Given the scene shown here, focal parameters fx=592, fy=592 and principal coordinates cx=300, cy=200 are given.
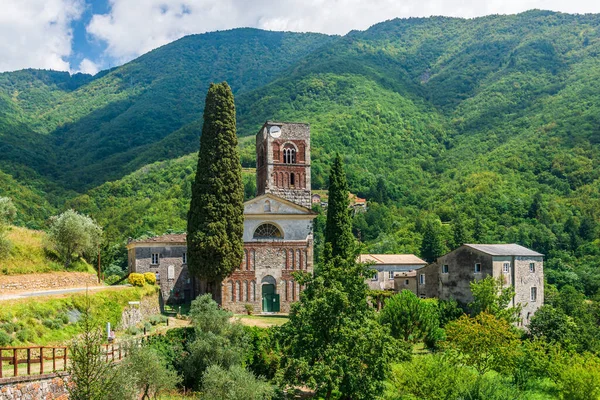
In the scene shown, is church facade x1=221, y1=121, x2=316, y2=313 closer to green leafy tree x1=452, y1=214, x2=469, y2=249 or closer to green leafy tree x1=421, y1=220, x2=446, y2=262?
green leafy tree x1=452, y1=214, x2=469, y2=249

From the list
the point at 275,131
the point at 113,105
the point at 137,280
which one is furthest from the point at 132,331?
the point at 113,105

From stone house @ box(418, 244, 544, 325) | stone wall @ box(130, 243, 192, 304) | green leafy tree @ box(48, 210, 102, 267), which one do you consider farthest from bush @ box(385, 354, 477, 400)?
stone wall @ box(130, 243, 192, 304)

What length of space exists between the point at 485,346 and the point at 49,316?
23.0 meters

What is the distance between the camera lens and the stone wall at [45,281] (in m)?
29.4

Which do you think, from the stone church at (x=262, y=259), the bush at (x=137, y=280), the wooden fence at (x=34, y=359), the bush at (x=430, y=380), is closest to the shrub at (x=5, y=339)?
the wooden fence at (x=34, y=359)

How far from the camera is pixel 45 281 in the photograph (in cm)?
3212

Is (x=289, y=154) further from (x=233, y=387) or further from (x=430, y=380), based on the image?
(x=233, y=387)

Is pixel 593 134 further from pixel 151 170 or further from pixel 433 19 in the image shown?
pixel 433 19

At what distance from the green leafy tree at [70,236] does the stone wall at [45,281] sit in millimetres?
1437

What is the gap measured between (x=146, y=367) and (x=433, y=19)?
633 ft

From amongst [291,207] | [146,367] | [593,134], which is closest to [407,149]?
[593,134]

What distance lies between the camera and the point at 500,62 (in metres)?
145

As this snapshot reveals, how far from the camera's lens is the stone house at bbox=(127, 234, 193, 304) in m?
47.0

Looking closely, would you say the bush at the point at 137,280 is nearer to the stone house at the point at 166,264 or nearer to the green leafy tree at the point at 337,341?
the stone house at the point at 166,264
